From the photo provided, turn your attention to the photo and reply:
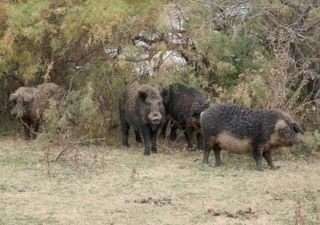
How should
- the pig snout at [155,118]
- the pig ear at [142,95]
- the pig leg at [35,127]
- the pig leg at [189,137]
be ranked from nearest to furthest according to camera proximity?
the pig snout at [155,118] < the pig ear at [142,95] < the pig leg at [189,137] < the pig leg at [35,127]

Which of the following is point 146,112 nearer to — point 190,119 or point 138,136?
point 190,119

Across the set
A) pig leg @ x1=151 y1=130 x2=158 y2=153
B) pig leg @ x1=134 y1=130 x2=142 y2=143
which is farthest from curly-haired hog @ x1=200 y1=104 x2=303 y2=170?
pig leg @ x1=134 y1=130 x2=142 y2=143

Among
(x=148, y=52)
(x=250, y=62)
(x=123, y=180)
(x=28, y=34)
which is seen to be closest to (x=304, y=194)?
(x=123, y=180)

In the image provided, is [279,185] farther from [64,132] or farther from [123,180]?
[64,132]

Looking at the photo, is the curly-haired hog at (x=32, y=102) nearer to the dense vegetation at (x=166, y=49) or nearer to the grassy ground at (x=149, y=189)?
the dense vegetation at (x=166, y=49)

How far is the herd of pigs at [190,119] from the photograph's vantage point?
1085cm

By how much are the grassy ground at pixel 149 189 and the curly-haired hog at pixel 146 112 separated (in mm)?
447

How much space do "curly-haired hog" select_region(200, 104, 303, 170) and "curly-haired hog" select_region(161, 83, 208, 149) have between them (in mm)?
1398

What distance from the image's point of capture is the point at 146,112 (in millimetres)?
12461

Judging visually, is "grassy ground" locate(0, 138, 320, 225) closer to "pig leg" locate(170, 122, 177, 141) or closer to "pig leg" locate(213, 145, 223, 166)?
"pig leg" locate(213, 145, 223, 166)

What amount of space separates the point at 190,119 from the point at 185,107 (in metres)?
0.26

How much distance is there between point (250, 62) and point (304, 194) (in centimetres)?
463

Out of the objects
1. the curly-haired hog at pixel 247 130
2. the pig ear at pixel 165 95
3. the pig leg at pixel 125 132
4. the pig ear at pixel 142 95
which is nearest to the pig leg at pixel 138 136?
the pig leg at pixel 125 132

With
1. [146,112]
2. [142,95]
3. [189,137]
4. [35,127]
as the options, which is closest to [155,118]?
[146,112]
